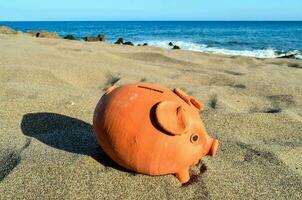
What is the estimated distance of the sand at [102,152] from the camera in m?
2.52

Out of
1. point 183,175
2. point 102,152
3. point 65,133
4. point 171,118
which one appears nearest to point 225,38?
point 65,133

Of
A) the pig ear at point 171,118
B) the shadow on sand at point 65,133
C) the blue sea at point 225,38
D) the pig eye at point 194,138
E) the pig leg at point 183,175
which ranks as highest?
the pig ear at point 171,118

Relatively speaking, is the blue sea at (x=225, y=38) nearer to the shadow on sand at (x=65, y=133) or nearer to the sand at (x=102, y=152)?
the sand at (x=102, y=152)

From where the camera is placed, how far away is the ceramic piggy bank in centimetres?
231

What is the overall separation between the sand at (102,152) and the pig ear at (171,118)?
441mm

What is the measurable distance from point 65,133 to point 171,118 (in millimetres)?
1420

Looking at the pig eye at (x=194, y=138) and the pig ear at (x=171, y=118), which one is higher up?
the pig ear at (x=171, y=118)

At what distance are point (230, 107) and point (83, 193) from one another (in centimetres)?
270

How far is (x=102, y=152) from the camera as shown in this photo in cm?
288

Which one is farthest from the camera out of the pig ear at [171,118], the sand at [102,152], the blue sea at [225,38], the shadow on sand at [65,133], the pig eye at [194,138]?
the blue sea at [225,38]

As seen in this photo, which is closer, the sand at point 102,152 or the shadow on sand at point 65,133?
the sand at point 102,152

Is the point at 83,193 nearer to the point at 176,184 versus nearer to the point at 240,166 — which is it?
the point at 176,184

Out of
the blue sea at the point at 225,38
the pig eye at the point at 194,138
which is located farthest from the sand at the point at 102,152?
the blue sea at the point at 225,38

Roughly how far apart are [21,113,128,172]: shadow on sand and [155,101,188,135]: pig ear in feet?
1.79
